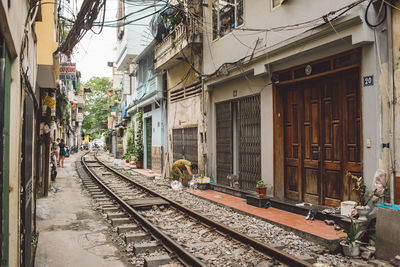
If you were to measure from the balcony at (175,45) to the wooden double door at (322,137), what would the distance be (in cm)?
537

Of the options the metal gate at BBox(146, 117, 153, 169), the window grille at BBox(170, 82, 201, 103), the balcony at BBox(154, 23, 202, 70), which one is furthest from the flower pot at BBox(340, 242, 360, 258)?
the metal gate at BBox(146, 117, 153, 169)

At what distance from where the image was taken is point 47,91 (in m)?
12.5

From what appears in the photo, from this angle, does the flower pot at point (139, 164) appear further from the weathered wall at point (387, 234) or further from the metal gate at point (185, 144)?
the weathered wall at point (387, 234)

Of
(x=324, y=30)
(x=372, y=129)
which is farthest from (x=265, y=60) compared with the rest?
(x=372, y=129)

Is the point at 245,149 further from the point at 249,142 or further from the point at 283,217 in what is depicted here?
the point at 283,217

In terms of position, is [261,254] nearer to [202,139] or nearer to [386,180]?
[386,180]

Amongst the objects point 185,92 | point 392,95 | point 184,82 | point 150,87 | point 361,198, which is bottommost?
point 361,198

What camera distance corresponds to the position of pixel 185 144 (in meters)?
16.4

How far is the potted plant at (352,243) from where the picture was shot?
18.8 feet

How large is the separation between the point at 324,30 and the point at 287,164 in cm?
373

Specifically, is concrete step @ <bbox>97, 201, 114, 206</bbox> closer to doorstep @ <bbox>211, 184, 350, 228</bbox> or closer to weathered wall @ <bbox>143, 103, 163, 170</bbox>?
doorstep @ <bbox>211, 184, 350, 228</bbox>

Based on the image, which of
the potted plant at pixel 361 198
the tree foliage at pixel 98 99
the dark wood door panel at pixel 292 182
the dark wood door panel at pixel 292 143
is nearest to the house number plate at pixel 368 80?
the potted plant at pixel 361 198

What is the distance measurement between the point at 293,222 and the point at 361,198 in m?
1.46

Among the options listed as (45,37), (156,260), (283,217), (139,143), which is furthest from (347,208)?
(139,143)
